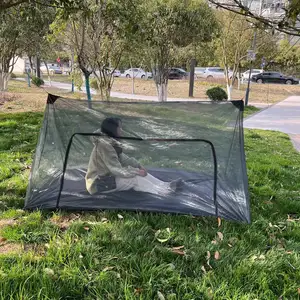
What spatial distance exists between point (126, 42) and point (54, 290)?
858 centimetres

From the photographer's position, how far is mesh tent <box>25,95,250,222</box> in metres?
3.18

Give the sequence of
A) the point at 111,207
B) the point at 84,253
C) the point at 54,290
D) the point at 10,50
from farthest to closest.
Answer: the point at 10,50, the point at 111,207, the point at 84,253, the point at 54,290

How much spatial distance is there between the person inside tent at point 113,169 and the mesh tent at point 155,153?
6 centimetres

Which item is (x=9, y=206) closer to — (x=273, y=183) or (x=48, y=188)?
(x=48, y=188)

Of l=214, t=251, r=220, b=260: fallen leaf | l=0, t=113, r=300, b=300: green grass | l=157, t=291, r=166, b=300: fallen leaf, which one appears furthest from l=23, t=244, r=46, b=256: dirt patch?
l=214, t=251, r=220, b=260: fallen leaf

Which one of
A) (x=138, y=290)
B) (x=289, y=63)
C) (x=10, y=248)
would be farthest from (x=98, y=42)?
(x=289, y=63)

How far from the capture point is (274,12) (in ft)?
11.3

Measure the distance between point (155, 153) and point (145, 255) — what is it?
3.68ft

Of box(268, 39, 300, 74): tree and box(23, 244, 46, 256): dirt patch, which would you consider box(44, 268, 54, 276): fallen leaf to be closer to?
box(23, 244, 46, 256): dirt patch

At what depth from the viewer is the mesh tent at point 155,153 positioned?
3.18 meters

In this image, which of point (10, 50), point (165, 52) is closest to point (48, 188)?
point (165, 52)

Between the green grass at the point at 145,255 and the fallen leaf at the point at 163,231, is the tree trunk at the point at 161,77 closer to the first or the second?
the green grass at the point at 145,255

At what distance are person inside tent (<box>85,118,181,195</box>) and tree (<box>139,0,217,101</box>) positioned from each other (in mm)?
7746

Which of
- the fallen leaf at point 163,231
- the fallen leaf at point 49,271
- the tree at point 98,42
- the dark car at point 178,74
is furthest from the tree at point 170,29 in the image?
the dark car at point 178,74
